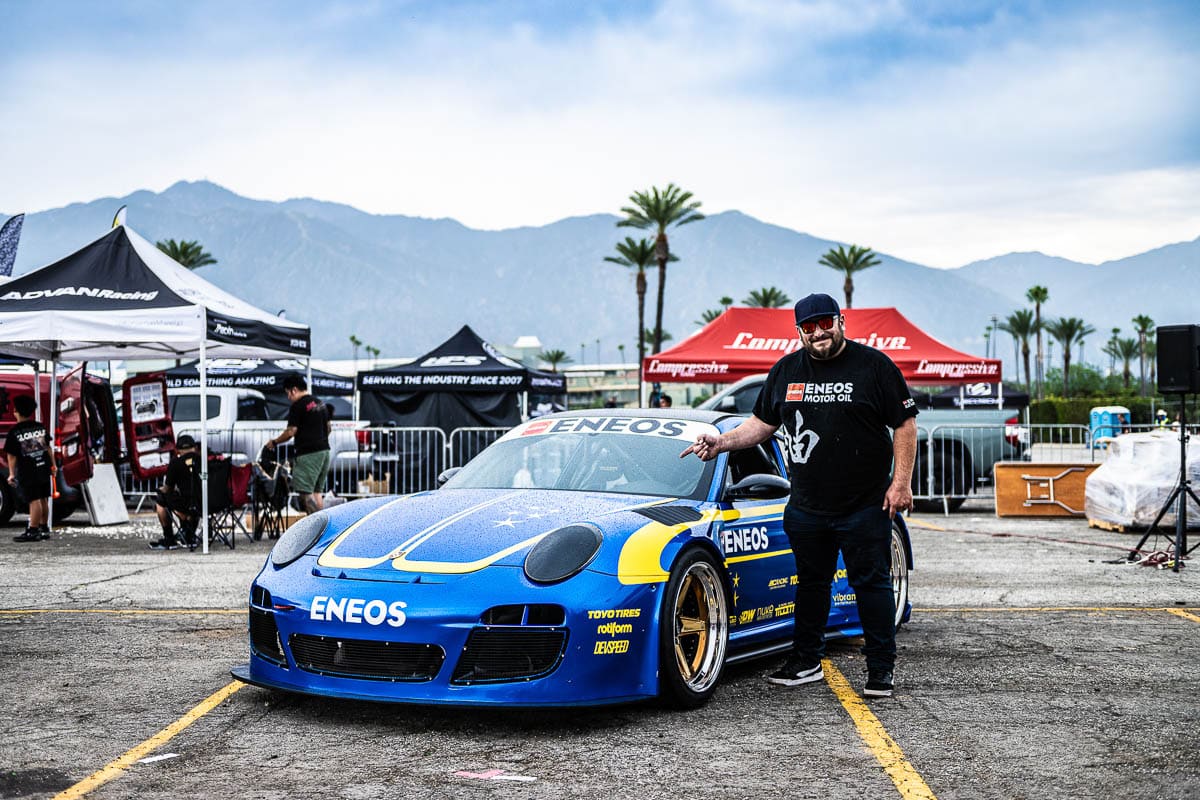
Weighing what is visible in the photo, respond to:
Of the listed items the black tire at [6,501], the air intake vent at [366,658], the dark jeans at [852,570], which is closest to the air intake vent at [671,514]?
the dark jeans at [852,570]

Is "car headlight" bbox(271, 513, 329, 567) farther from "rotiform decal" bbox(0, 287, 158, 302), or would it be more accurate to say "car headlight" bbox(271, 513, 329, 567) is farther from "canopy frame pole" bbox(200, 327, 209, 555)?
"rotiform decal" bbox(0, 287, 158, 302)

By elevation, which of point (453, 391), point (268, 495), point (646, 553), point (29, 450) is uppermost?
point (453, 391)

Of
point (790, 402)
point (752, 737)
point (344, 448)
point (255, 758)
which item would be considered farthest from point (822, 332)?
point (344, 448)

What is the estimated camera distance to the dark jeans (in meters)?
5.52

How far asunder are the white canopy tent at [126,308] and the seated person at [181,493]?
21 cm

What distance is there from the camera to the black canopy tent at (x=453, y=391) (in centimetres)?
2322

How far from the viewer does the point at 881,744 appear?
15.2 ft

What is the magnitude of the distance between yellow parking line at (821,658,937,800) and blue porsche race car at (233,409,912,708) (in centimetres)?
44

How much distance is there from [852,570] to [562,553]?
1445 mm

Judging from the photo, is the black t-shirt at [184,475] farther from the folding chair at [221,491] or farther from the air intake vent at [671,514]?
the air intake vent at [671,514]

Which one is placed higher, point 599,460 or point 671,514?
point 599,460

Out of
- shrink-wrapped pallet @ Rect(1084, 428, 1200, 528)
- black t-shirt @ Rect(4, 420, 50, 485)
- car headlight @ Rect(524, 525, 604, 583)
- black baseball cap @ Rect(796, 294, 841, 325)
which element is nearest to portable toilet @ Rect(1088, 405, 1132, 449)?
shrink-wrapped pallet @ Rect(1084, 428, 1200, 528)

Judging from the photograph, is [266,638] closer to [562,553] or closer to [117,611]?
[562,553]

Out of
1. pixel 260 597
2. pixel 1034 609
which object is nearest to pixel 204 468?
pixel 260 597
